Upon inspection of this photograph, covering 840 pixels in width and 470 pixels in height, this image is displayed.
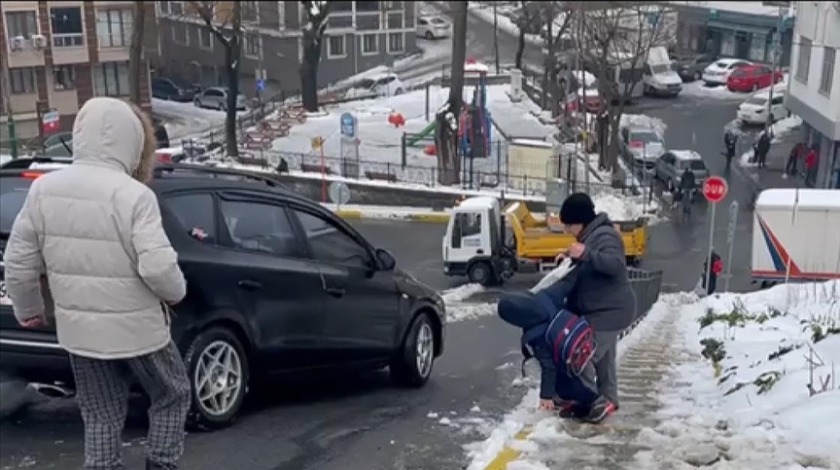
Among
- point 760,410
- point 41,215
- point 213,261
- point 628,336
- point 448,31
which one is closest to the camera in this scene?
point 41,215

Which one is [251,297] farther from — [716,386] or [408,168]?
[408,168]

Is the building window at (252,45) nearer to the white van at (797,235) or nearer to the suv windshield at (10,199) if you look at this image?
the white van at (797,235)

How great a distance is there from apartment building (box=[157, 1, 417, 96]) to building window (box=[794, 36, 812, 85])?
93.5ft

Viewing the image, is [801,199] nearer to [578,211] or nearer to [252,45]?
[578,211]

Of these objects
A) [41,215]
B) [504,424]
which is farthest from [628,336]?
[41,215]

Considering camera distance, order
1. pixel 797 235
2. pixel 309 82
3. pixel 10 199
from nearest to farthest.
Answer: pixel 10 199, pixel 797 235, pixel 309 82

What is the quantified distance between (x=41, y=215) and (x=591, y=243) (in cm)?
344

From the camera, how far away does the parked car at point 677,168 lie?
3684 cm

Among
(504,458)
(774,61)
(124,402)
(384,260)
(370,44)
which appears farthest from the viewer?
(370,44)

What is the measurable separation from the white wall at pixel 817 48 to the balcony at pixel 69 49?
3569cm

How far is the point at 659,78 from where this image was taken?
5772 cm

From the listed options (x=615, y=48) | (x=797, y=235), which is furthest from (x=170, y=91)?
(x=797, y=235)

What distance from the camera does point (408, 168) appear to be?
1566 inches

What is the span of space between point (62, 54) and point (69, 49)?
502 millimetres
